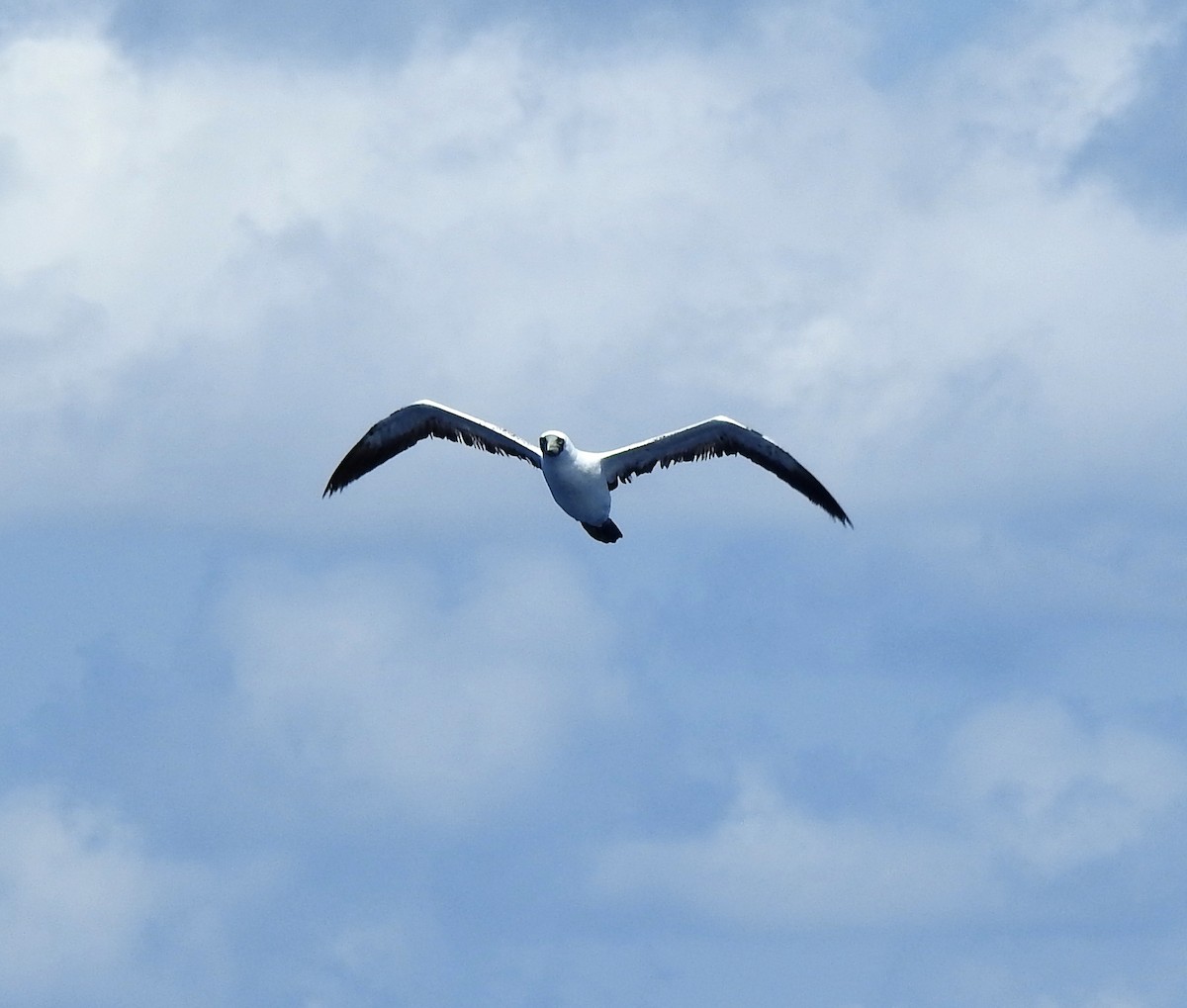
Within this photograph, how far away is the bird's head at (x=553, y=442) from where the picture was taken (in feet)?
229

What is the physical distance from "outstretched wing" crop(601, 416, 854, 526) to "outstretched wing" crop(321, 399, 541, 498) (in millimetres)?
2377

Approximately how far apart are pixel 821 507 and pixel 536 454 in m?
7.65

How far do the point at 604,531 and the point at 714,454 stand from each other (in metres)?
3.54

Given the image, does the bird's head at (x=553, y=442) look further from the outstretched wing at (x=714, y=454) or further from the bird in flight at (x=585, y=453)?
the outstretched wing at (x=714, y=454)

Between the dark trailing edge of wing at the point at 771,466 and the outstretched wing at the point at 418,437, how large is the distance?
3076mm

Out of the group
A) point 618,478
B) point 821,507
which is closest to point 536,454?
point 618,478

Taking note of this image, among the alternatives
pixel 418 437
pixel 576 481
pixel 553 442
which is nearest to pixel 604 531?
pixel 576 481

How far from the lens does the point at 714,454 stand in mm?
72625

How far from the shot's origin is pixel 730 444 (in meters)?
72.2

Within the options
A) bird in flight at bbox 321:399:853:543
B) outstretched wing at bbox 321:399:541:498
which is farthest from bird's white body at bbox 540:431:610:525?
outstretched wing at bbox 321:399:541:498

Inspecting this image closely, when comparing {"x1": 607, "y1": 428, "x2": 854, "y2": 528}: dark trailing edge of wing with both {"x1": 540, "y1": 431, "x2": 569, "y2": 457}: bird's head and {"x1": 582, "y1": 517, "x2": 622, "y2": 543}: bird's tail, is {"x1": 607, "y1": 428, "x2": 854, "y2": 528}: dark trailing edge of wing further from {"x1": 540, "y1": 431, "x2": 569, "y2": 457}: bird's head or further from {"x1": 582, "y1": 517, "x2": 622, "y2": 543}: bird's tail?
{"x1": 540, "y1": 431, "x2": 569, "y2": 457}: bird's head

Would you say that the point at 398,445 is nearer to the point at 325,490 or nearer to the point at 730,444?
the point at 325,490

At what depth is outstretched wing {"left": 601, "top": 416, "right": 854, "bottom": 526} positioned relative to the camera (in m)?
71.6

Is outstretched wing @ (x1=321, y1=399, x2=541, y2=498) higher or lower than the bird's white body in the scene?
higher
